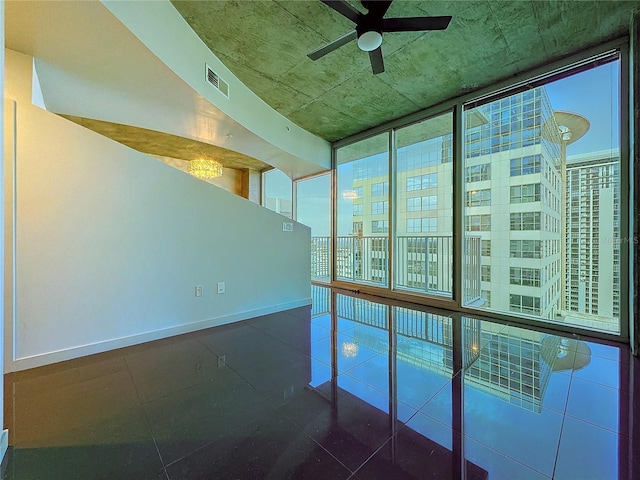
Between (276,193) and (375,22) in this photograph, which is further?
(276,193)

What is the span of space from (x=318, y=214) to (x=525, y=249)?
12.6 ft

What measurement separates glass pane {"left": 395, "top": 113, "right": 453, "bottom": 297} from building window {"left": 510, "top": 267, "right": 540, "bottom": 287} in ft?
2.50

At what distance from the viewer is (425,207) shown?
14.3 ft

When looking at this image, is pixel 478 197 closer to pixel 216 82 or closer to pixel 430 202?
pixel 430 202

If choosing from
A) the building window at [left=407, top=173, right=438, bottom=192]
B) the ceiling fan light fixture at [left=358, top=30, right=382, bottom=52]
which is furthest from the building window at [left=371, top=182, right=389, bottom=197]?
the ceiling fan light fixture at [left=358, top=30, right=382, bottom=52]

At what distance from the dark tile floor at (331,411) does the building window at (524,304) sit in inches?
21.0

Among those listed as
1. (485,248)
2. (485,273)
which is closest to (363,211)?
(485,248)

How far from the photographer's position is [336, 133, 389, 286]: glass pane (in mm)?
4895

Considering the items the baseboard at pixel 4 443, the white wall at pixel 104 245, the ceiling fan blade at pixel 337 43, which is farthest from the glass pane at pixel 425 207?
the baseboard at pixel 4 443

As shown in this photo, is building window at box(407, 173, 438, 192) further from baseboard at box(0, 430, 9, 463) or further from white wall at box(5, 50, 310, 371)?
baseboard at box(0, 430, 9, 463)

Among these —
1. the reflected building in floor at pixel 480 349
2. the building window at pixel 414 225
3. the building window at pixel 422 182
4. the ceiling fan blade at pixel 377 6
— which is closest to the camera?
the reflected building in floor at pixel 480 349

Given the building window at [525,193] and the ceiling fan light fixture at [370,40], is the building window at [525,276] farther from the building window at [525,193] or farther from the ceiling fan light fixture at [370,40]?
the ceiling fan light fixture at [370,40]

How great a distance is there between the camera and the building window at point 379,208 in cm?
476

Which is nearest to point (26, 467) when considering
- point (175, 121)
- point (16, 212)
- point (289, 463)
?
point (289, 463)
